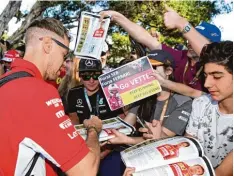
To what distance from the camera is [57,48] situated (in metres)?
2.29

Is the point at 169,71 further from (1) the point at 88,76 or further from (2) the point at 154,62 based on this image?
(1) the point at 88,76

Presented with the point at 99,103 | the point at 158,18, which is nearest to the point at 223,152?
the point at 99,103

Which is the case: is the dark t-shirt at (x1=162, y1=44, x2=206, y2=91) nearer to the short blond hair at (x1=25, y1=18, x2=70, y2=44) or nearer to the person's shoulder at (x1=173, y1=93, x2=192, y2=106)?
the person's shoulder at (x1=173, y1=93, x2=192, y2=106)

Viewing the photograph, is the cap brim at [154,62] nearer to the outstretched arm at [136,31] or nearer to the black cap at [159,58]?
the black cap at [159,58]

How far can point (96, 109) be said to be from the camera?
12.8ft

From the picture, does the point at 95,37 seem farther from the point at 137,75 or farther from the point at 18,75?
the point at 18,75

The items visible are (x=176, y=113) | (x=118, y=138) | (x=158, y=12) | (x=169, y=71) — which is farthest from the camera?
(x=158, y=12)

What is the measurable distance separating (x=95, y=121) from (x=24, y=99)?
1.02m

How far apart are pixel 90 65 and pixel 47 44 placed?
173 centimetres

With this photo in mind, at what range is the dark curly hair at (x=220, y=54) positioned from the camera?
2410 millimetres

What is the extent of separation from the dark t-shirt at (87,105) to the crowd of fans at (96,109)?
12 mm

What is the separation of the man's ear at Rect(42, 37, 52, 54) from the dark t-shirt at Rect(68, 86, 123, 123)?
1689 millimetres

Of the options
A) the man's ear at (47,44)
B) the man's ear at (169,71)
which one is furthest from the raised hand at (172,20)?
the man's ear at (47,44)

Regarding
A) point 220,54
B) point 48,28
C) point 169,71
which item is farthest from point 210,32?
point 48,28
